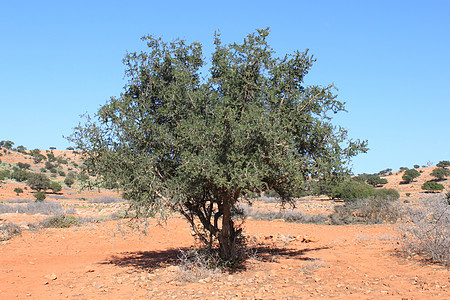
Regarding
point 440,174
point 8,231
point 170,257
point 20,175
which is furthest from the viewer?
point 440,174

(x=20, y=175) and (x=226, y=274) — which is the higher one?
(x=20, y=175)

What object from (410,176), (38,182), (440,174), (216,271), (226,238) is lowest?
(216,271)

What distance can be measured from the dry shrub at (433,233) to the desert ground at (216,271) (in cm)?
37

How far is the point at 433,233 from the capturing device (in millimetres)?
11625

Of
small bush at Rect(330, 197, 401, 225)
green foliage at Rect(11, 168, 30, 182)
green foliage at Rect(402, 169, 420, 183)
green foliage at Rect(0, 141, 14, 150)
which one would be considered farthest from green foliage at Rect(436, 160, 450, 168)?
green foliage at Rect(0, 141, 14, 150)

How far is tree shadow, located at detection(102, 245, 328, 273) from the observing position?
43.0 feet

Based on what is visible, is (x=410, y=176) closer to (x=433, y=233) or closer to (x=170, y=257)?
(x=433, y=233)

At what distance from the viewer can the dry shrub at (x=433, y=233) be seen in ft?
36.0

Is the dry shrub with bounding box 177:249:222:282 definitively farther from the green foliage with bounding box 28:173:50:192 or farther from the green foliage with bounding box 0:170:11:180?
the green foliage with bounding box 0:170:11:180

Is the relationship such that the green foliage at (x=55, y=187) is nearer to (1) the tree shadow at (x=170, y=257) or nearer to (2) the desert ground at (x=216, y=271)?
(2) the desert ground at (x=216, y=271)

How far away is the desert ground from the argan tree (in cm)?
148

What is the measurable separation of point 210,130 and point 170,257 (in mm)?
7412

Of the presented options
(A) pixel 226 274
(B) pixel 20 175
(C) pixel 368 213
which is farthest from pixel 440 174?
(A) pixel 226 274

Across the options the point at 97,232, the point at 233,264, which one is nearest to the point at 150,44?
the point at 233,264
